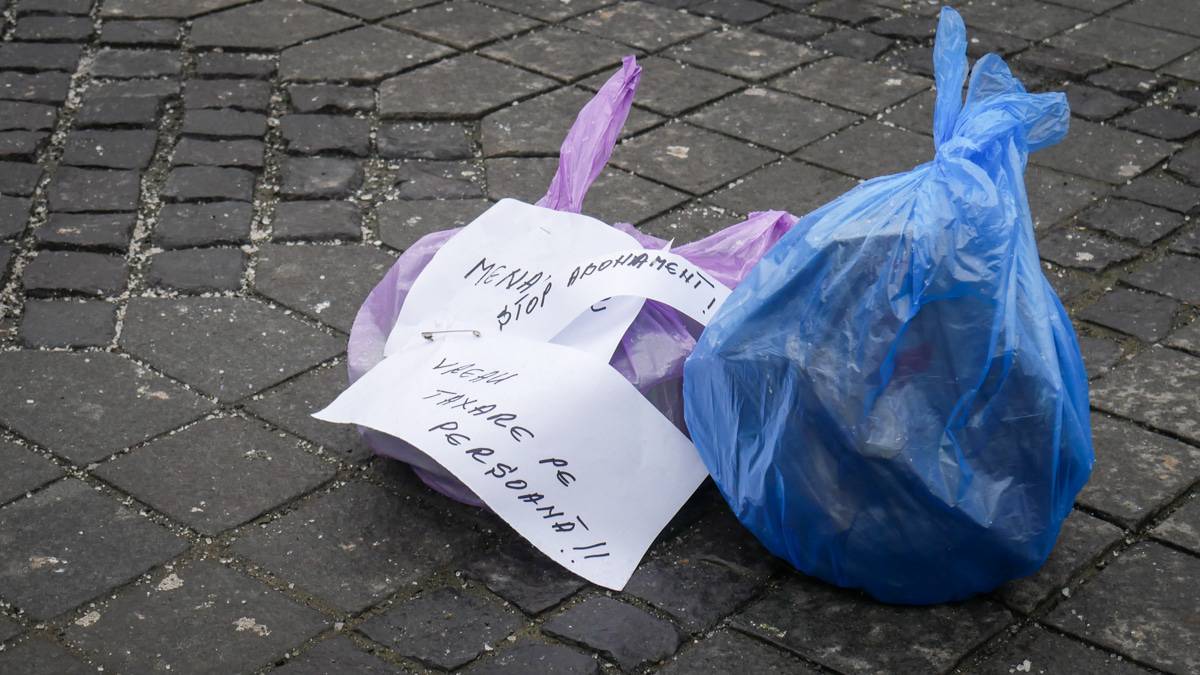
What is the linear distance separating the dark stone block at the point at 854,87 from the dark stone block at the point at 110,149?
1.95 m

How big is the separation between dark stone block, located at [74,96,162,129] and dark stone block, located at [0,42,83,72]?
0.32 metres

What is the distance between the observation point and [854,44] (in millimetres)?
4891

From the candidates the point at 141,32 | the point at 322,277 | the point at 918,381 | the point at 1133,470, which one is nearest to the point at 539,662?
the point at 918,381

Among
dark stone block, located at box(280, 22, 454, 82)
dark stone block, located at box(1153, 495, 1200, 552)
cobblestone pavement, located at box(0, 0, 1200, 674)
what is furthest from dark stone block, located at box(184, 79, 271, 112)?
dark stone block, located at box(1153, 495, 1200, 552)

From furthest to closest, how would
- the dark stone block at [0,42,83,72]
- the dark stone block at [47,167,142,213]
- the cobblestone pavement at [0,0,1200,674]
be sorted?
the dark stone block at [0,42,83,72] < the dark stone block at [47,167,142,213] < the cobblestone pavement at [0,0,1200,674]

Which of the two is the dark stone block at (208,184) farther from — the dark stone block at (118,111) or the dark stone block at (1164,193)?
the dark stone block at (1164,193)

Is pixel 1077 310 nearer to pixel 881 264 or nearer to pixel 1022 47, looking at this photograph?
pixel 881 264

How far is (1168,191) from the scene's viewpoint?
392 centimetres

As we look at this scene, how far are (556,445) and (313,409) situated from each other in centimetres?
66

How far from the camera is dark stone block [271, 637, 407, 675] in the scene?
225cm

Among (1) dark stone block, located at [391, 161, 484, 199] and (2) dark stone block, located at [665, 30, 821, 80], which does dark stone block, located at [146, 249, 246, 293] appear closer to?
(1) dark stone block, located at [391, 161, 484, 199]

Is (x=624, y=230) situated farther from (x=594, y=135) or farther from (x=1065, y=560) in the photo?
(x=1065, y=560)

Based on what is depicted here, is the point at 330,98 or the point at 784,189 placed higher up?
the point at 330,98

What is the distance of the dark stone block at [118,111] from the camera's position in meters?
4.20
